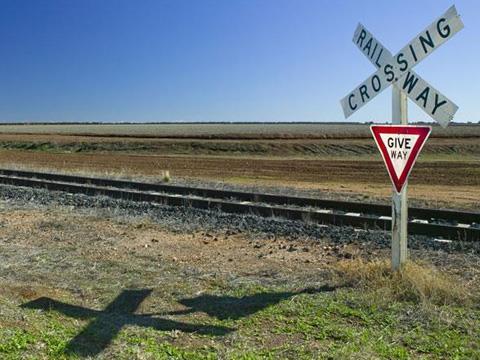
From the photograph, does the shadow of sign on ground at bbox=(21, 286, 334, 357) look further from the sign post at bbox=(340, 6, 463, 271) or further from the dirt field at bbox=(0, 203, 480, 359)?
the sign post at bbox=(340, 6, 463, 271)

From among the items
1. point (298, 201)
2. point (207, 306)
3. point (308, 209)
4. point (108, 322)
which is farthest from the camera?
point (298, 201)

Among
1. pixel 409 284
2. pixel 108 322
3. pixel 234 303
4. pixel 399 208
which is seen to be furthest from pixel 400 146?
pixel 108 322

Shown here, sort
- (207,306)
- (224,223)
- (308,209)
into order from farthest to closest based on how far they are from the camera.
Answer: (308,209) → (224,223) → (207,306)

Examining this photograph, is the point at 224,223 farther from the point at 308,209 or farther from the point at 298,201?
the point at 298,201

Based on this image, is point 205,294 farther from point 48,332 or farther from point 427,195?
point 427,195

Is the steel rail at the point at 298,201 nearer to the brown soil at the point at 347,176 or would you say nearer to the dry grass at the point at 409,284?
the brown soil at the point at 347,176

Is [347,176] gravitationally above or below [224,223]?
above

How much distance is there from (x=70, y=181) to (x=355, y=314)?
54.8 feet

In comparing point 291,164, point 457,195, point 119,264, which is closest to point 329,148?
point 291,164

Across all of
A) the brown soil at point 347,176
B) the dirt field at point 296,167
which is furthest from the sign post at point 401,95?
the brown soil at point 347,176

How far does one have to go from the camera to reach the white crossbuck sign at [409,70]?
5633 mm

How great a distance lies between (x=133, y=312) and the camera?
562 centimetres

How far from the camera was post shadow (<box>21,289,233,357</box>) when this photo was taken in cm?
468

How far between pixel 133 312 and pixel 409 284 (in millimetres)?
2869
